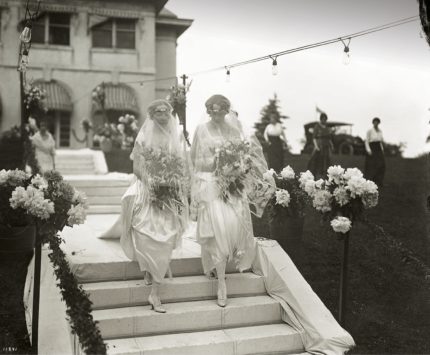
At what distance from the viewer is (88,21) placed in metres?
26.7

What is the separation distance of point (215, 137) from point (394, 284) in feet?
11.7

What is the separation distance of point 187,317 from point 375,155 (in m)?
8.55

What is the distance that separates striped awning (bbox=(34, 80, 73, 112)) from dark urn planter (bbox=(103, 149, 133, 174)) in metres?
7.21

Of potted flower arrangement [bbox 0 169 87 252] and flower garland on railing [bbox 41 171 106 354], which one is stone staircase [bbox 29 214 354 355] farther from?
potted flower arrangement [bbox 0 169 87 252]

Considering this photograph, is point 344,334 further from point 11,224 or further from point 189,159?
point 11,224

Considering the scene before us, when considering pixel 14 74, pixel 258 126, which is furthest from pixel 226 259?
pixel 258 126

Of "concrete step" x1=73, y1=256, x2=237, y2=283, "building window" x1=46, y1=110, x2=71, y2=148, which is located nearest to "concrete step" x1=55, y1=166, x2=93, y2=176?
"building window" x1=46, y1=110, x2=71, y2=148

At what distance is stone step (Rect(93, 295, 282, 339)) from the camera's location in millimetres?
6129

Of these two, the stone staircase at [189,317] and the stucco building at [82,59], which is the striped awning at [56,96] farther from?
the stone staircase at [189,317]

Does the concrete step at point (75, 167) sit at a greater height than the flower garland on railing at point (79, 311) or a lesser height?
greater

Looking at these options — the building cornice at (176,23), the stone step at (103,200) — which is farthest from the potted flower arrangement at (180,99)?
the building cornice at (176,23)

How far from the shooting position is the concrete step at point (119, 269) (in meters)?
6.88

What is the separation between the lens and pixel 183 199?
6.75m

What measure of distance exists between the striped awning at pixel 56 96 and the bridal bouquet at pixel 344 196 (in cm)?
2144
